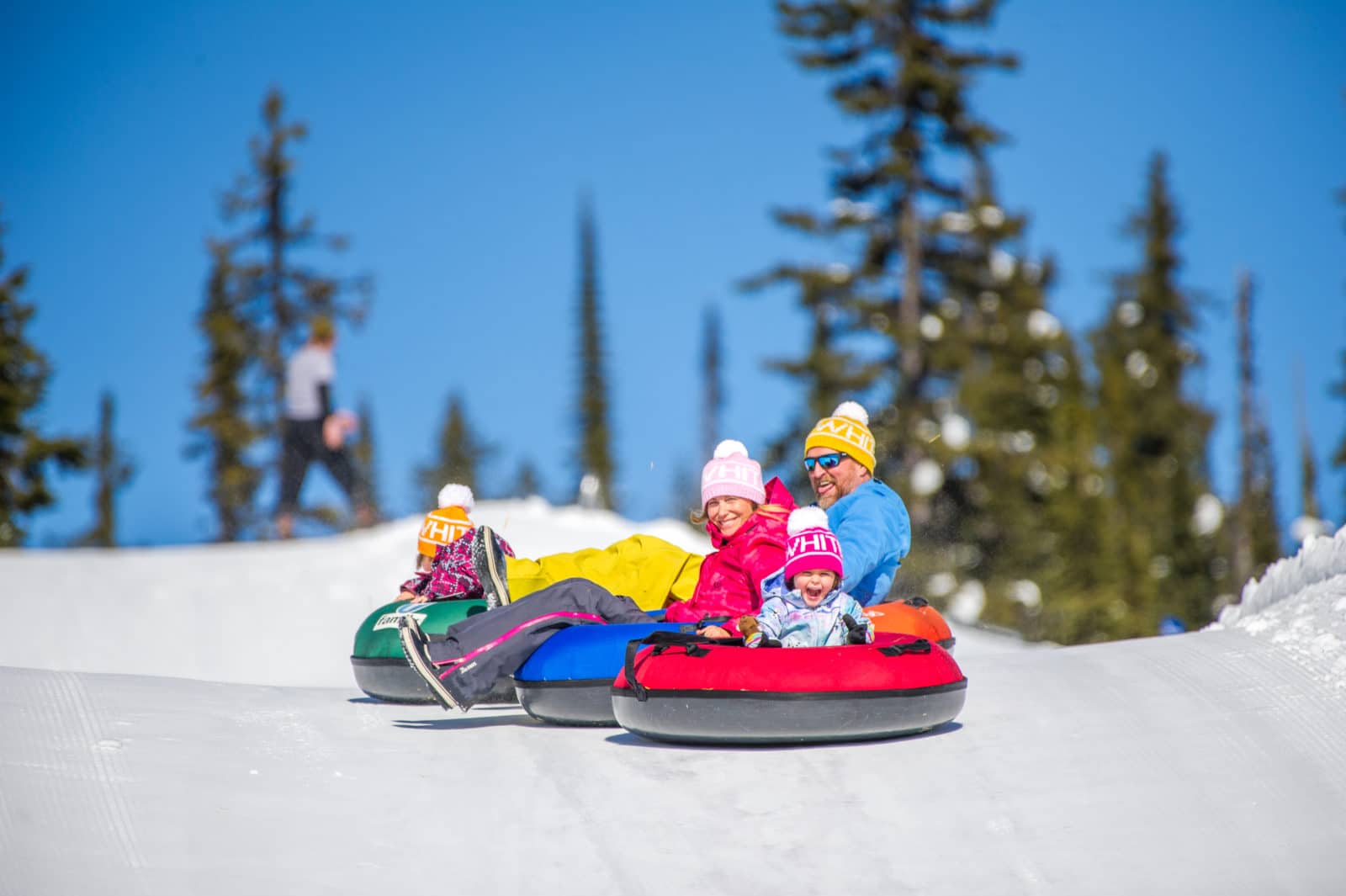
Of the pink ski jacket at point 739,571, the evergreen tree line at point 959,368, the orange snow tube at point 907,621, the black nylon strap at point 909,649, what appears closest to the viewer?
the black nylon strap at point 909,649

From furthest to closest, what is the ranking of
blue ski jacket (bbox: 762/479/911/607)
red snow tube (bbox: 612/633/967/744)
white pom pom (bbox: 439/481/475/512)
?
white pom pom (bbox: 439/481/475/512)
blue ski jacket (bbox: 762/479/911/607)
red snow tube (bbox: 612/633/967/744)

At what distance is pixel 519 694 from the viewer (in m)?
6.82

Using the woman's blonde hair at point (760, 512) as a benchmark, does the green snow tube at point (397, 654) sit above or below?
below

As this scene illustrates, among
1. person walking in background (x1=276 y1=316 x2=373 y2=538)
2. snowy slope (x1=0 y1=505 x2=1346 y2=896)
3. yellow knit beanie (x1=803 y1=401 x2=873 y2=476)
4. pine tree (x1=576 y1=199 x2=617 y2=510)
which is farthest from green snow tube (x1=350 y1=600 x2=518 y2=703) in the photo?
pine tree (x1=576 y1=199 x2=617 y2=510)

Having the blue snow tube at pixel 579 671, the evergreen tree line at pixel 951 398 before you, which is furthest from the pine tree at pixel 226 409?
the blue snow tube at pixel 579 671

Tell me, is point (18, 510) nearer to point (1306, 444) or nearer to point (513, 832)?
point (513, 832)

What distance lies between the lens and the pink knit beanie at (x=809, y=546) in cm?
617

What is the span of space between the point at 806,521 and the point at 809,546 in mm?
151

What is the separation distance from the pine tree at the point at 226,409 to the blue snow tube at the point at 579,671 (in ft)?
80.6

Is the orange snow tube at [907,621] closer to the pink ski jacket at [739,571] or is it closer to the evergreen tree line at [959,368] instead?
the pink ski jacket at [739,571]

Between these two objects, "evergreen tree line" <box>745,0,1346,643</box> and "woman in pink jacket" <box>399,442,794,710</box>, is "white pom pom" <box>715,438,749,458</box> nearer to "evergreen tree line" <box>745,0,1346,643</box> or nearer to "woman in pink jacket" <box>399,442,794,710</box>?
"woman in pink jacket" <box>399,442,794,710</box>

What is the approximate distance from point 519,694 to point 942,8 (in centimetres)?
2338

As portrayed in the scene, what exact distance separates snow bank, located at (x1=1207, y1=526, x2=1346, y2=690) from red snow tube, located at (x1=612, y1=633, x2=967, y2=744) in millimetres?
1925

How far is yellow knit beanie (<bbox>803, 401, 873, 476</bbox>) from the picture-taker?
7742 mm
